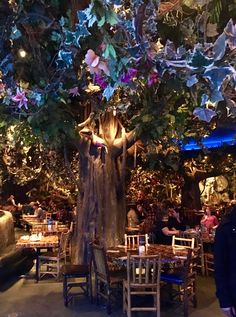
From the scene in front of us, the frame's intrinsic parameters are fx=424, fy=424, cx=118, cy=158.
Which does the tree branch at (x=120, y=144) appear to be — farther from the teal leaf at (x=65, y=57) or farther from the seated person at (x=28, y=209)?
the seated person at (x=28, y=209)

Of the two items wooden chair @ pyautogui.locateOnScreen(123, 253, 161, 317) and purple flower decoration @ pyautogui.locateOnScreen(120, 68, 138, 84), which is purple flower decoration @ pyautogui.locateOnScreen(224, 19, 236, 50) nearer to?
purple flower decoration @ pyautogui.locateOnScreen(120, 68, 138, 84)

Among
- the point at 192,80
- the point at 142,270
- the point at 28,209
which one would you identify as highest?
the point at 28,209

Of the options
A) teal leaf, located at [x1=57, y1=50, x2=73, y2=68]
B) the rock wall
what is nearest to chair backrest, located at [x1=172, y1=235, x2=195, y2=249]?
the rock wall

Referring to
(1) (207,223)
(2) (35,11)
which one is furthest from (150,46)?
(1) (207,223)

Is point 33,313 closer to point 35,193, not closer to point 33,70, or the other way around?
point 33,70

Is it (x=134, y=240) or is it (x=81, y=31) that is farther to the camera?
(x=134, y=240)

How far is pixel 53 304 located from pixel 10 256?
6.46ft

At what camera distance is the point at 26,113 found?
13.1 feet

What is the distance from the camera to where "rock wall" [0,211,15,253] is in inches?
305

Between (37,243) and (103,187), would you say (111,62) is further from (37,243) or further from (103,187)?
(37,243)

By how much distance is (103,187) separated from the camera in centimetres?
744

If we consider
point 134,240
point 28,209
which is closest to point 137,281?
point 134,240

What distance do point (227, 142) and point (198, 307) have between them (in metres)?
5.67

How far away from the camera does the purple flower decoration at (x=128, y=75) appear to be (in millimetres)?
2348
